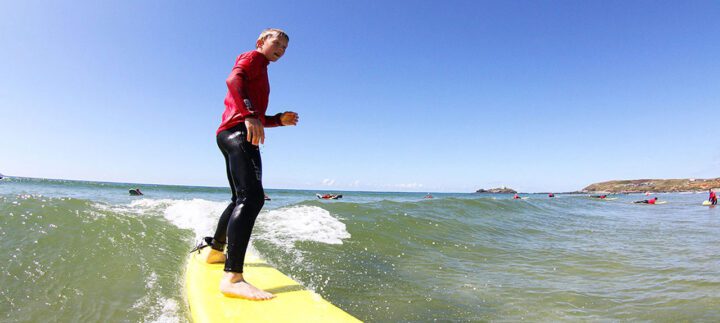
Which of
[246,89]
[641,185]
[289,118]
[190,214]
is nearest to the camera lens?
[246,89]

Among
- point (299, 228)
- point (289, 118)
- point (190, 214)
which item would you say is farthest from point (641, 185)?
point (289, 118)

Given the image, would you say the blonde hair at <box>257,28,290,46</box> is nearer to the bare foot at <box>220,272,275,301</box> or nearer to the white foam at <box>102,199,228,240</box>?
the bare foot at <box>220,272,275,301</box>

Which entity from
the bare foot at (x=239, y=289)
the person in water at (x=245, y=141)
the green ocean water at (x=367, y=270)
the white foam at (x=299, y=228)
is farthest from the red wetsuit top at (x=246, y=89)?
the white foam at (x=299, y=228)

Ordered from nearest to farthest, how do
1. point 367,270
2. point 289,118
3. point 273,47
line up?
point 273,47, point 289,118, point 367,270

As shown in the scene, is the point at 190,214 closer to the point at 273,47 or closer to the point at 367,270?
the point at 367,270

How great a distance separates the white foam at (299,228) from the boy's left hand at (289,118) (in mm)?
3012

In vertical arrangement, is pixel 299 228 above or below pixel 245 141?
below

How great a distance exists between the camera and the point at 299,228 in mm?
6934

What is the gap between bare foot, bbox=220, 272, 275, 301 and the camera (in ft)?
7.30

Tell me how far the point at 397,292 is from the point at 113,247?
12.0 feet

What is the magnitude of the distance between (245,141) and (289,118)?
610mm

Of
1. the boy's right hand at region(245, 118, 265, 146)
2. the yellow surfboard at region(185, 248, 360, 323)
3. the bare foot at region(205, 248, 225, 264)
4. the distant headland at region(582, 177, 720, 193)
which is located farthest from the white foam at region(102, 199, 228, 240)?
the distant headland at region(582, 177, 720, 193)

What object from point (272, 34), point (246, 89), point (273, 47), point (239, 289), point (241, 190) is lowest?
point (239, 289)

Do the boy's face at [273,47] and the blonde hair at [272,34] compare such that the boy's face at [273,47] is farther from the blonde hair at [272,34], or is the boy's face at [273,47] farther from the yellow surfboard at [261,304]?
the yellow surfboard at [261,304]
